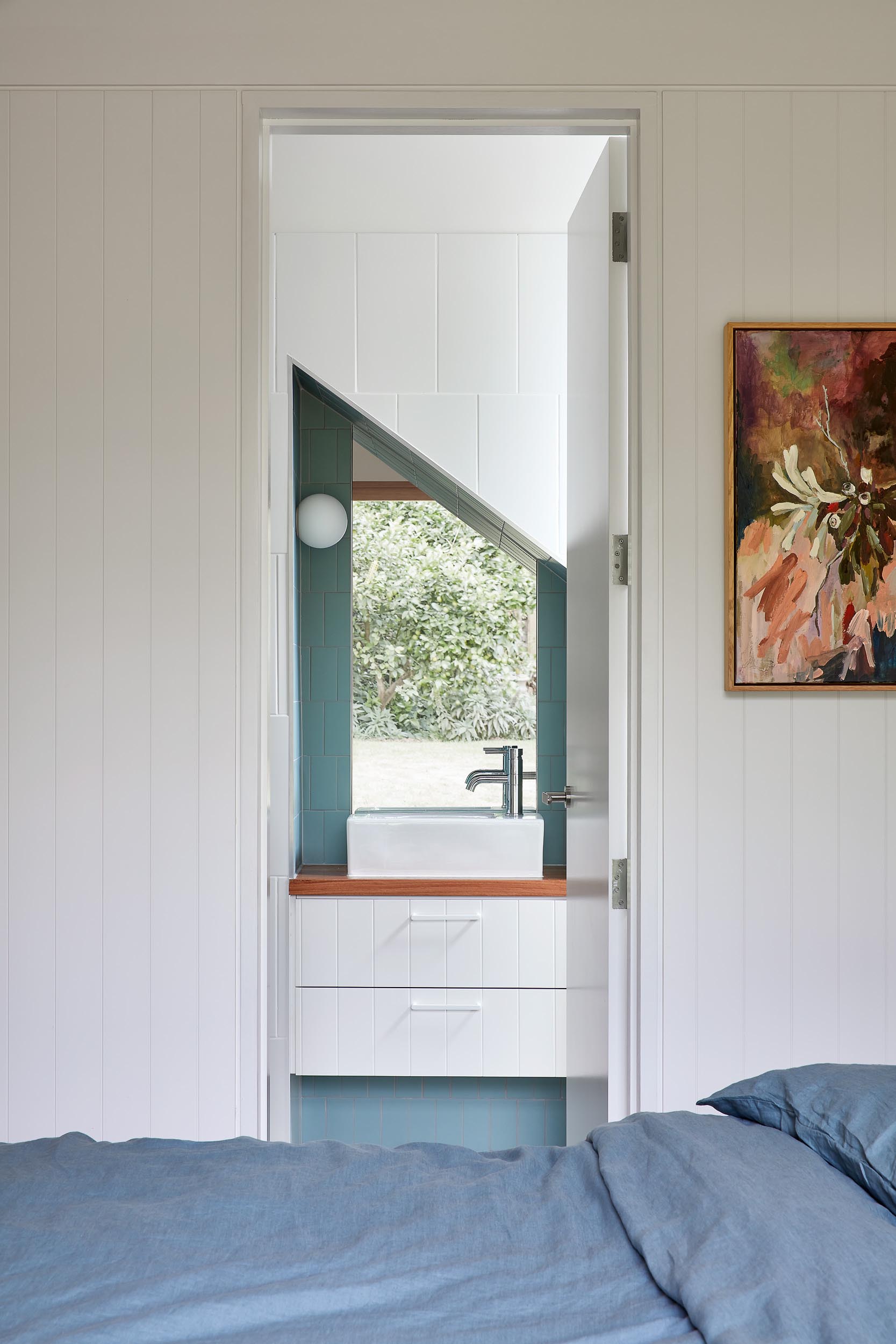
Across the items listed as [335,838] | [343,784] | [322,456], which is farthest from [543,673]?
[322,456]

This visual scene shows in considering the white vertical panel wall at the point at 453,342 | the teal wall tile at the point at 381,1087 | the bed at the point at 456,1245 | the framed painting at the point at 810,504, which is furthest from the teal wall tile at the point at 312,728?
the bed at the point at 456,1245

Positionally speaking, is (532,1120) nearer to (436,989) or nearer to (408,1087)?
(408,1087)

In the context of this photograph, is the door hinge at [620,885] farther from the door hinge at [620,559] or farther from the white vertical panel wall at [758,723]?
the door hinge at [620,559]

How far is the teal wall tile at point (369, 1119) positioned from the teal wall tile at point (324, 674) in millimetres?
1332

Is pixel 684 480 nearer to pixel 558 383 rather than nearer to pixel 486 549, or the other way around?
pixel 558 383

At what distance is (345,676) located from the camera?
3439 mm

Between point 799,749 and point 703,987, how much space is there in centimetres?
49

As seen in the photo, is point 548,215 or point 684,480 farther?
point 548,215

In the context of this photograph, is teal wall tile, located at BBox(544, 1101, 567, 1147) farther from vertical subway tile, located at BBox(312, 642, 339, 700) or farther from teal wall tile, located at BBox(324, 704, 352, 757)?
vertical subway tile, located at BBox(312, 642, 339, 700)

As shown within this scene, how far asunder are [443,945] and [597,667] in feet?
4.30

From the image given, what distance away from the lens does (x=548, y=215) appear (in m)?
2.99

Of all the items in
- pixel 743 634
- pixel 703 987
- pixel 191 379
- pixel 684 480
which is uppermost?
pixel 191 379

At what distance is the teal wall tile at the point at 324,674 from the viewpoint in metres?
3.44

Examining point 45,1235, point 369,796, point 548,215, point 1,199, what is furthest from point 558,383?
point 45,1235
